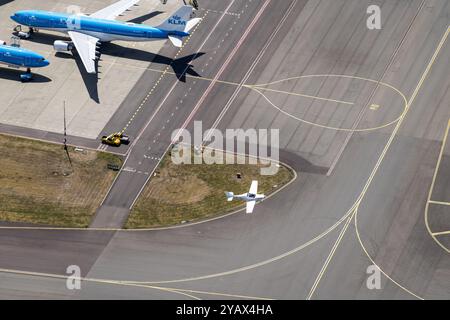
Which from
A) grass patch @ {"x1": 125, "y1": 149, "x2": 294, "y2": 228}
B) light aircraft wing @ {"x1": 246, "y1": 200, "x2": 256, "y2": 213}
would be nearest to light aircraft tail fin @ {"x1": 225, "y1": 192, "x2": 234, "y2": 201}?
light aircraft wing @ {"x1": 246, "y1": 200, "x2": 256, "y2": 213}

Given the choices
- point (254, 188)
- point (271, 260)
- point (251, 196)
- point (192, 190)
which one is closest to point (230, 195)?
point (251, 196)

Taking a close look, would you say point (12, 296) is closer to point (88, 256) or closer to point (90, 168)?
point (88, 256)

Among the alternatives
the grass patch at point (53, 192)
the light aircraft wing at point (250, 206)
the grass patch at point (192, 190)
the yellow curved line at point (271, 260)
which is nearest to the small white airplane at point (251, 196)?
the light aircraft wing at point (250, 206)

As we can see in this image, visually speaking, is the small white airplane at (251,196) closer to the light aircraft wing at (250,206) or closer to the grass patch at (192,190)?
the light aircraft wing at (250,206)

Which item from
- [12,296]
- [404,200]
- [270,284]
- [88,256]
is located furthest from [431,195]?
[12,296]

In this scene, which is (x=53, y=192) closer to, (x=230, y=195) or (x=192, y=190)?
(x=192, y=190)
